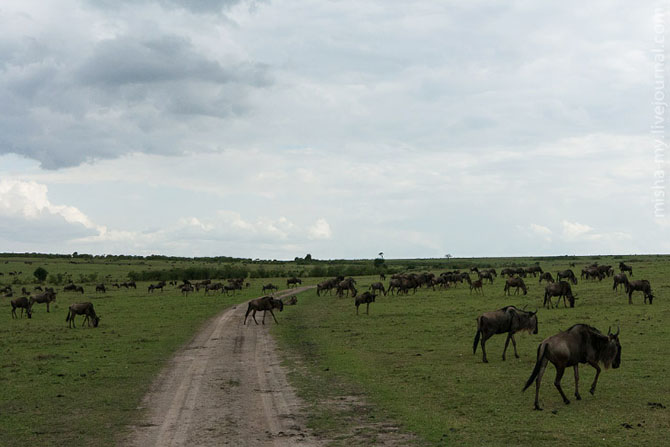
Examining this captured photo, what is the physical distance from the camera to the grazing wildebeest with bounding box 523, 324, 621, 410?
539 inches

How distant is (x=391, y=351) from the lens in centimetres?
2325

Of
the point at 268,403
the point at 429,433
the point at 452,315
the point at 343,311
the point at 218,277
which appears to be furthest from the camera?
the point at 218,277

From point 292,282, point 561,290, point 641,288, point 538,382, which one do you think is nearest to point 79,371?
point 538,382

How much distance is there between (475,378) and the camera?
17.3m

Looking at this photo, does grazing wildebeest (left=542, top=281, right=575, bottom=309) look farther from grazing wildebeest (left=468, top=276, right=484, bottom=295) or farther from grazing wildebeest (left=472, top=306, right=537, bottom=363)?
grazing wildebeest (left=472, top=306, right=537, bottom=363)

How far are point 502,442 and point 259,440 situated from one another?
462 centimetres

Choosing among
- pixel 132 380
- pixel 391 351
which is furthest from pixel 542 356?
pixel 132 380

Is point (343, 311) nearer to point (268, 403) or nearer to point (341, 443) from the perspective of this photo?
point (268, 403)

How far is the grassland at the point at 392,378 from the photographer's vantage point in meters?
12.2

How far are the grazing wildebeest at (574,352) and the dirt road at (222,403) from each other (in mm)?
5726

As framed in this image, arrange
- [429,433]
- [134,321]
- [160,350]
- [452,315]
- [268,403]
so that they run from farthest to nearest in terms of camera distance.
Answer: [134,321], [452,315], [160,350], [268,403], [429,433]

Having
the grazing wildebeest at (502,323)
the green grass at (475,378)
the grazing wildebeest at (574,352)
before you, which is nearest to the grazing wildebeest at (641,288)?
the green grass at (475,378)

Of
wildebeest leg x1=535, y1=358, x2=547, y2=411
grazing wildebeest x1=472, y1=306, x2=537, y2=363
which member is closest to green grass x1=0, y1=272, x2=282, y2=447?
wildebeest leg x1=535, y1=358, x2=547, y2=411

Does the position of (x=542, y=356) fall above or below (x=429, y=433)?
above
